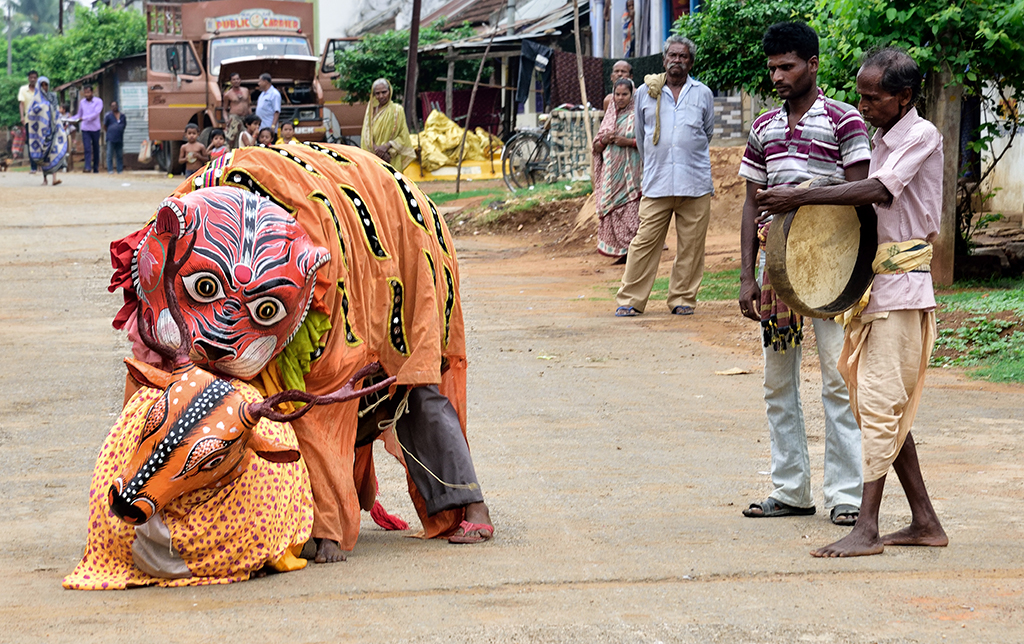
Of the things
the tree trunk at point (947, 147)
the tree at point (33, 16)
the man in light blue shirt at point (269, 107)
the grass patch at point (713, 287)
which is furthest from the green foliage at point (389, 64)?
the tree at point (33, 16)

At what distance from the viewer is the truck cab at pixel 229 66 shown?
25188 millimetres

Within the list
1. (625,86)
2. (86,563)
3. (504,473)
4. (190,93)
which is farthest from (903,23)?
(190,93)

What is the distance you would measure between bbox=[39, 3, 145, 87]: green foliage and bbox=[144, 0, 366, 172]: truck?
11.7m

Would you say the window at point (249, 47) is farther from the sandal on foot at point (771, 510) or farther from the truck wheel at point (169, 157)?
the sandal on foot at point (771, 510)

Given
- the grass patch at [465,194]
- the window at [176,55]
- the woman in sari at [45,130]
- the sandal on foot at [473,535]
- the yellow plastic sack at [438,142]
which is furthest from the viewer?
the window at [176,55]

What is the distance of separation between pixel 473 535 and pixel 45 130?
954 inches

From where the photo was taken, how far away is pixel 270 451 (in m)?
3.88

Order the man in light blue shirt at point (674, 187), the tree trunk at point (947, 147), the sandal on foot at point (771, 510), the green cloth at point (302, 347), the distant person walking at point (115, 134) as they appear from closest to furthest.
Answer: the green cloth at point (302, 347) → the sandal on foot at point (771, 510) → the man in light blue shirt at point (674, 187) → the tree trunk at point (947, 147) → the distant person walking at point (115, 134)

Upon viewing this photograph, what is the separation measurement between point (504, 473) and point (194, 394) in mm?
2150

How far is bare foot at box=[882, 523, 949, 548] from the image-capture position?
4.38 metres

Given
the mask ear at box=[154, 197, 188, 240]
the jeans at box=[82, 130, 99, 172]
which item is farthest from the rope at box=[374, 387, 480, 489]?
the jeans at box=[82, 130, 99, 172]

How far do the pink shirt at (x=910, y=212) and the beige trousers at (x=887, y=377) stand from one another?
55 millimetres

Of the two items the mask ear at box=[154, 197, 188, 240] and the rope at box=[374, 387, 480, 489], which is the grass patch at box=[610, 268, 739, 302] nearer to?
the rope at box=[374, 387, 480, 489]

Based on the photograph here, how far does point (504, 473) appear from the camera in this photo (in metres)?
5.67
